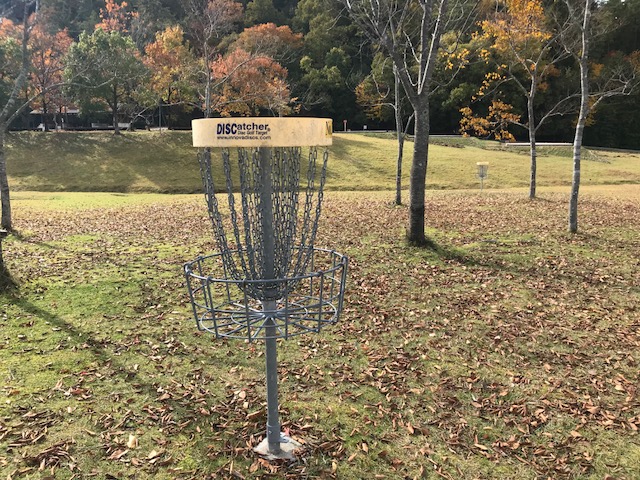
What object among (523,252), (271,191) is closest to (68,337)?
(271,191)

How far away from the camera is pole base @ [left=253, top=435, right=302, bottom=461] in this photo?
3.70 m

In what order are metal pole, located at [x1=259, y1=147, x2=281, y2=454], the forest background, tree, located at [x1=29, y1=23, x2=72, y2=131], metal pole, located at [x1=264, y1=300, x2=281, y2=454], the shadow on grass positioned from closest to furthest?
metal pole, located at [x1=259, y1=147, x2=281, y2=454]
metal pole, located at [x1=264, y1=300, x2=281, y2=454]
the shadow on grass
tree, located at [x1=29, y1=23, x2=72, y2=131]
the forest background

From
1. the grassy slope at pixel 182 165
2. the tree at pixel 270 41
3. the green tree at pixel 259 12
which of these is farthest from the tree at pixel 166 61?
the green tree at pixel 259 12

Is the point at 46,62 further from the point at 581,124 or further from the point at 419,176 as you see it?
the point at 581,124

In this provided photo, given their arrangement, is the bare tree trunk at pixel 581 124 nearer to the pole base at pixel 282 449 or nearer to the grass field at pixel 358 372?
the grass field at pixel 358 372

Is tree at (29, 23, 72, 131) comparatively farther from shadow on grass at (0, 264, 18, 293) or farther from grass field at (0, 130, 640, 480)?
grass field at (0, 130, 640, 480)

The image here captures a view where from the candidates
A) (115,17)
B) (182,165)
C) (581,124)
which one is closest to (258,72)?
(182,165)

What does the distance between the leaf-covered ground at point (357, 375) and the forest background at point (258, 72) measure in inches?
938

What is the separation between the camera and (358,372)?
16.5ft

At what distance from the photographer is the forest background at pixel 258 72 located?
3350 cm

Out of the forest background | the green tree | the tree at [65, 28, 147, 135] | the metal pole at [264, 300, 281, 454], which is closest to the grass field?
the metal pole at [264, 300, 281, 454]

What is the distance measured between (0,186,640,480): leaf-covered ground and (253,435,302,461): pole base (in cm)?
7

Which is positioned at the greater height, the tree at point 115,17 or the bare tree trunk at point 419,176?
the tree at point 115,17

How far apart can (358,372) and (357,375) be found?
0.07m
